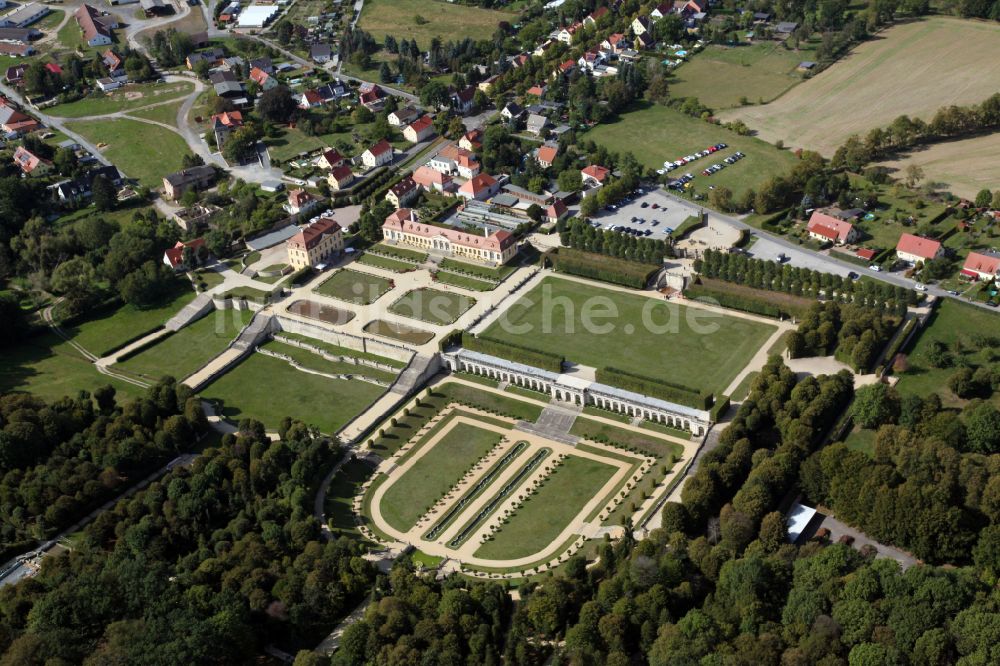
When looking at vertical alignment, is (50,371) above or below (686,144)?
below

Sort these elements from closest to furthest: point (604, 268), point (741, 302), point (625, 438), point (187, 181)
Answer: point (625, 438)
point (741, 302)
point (604, 268)
point (187, 181)

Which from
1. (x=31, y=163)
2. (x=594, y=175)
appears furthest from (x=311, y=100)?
(x=594, y=175)

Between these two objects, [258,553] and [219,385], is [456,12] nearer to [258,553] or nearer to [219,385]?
[219,385]

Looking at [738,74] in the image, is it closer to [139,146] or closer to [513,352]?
[513,352]

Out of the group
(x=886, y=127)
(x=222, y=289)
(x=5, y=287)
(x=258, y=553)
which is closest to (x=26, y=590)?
(x=258, y=553)

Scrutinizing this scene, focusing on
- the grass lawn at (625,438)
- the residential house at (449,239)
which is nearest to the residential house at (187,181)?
the residential house at (449,239)

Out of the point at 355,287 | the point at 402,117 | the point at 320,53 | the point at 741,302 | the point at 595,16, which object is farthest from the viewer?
the point at 595,16
